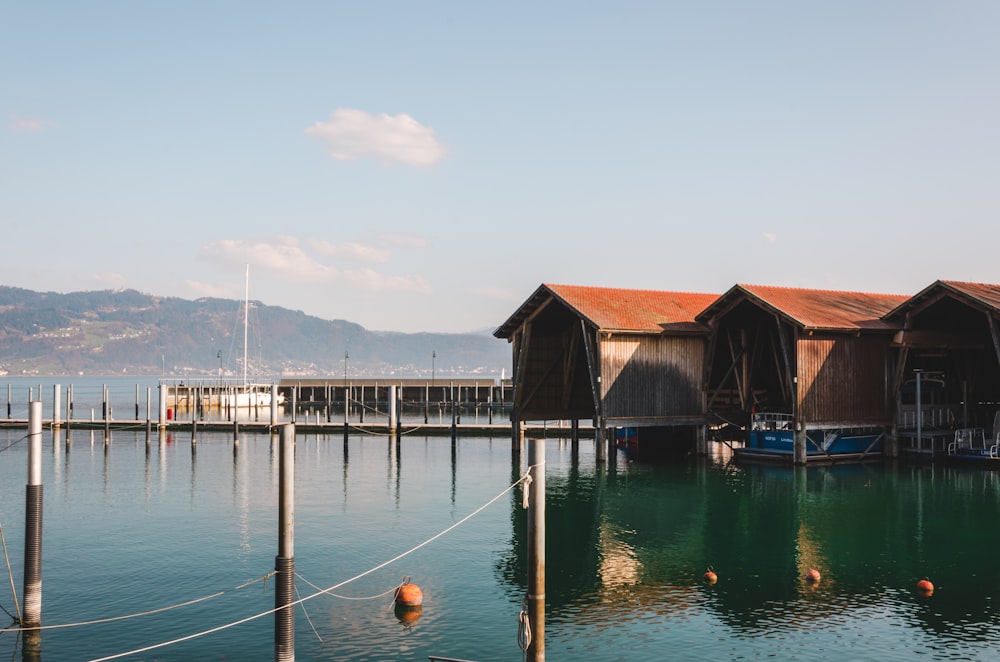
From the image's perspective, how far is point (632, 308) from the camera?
172ft

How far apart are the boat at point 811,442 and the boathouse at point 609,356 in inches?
132

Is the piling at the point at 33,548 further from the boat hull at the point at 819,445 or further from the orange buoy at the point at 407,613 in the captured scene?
the boat hull at the point at 819,445

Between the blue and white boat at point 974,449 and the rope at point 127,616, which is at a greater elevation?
the blue and white boat at point 974,449

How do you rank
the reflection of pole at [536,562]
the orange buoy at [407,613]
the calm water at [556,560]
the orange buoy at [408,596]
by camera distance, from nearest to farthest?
the reflection of pole at [536,562]
the calm water at [556,560]
the orange buoy at [407,613]
the orange buoy at [408,596]

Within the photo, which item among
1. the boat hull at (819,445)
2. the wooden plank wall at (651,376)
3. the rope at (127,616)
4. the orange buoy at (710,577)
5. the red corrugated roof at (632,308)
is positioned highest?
the red corrugated roof at (632,308)

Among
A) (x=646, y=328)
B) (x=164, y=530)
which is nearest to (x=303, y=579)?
(x=164, y=530)

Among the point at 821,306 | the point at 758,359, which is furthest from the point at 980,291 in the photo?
the point at 758,359

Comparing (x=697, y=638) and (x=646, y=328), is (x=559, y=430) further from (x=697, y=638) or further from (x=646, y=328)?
(x=697, y=638)

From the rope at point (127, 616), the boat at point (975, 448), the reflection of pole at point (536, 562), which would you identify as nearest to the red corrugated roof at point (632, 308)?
the boat at point (975, 448)

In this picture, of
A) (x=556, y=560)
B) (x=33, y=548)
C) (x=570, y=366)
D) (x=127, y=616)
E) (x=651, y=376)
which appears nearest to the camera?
(x=33, y=548)

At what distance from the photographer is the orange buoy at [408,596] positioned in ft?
71.3

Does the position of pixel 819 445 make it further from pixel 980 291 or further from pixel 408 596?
pixel 408 596

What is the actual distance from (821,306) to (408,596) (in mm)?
37537

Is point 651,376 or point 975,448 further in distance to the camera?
point 651,376
